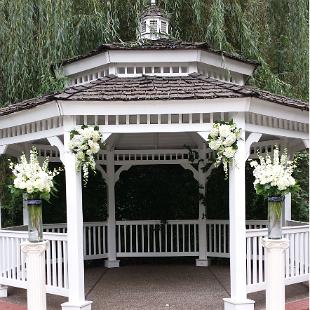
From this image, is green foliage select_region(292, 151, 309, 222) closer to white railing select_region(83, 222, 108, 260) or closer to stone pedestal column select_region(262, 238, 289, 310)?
white railing select_region(83, 222, 108, 260)

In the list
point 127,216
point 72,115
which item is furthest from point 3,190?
point 72,115

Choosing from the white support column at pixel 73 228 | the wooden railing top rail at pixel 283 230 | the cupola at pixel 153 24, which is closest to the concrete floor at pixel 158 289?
the white support column at pixel 73 228

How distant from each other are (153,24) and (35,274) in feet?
17.7

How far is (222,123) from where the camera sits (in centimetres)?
645

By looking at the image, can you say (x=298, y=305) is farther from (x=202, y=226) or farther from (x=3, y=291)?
(x=3, y=291)

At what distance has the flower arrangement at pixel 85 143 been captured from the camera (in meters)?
6.38

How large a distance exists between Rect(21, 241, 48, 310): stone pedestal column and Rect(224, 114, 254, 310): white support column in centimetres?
258

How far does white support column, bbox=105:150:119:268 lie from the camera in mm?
10008

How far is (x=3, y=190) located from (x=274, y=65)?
759 cm

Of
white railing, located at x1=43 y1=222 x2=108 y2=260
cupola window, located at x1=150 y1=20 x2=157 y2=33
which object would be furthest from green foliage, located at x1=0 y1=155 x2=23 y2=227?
cupola window, located at x1=150 y1=20 x2=157 y2=33

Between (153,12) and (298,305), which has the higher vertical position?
(153,12)

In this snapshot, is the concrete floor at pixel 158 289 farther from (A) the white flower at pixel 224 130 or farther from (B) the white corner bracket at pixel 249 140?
(A) the white flower at pixel 224 130

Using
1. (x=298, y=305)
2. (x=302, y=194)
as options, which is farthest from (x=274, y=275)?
(x=302, y=194)

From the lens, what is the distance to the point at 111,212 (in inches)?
396
